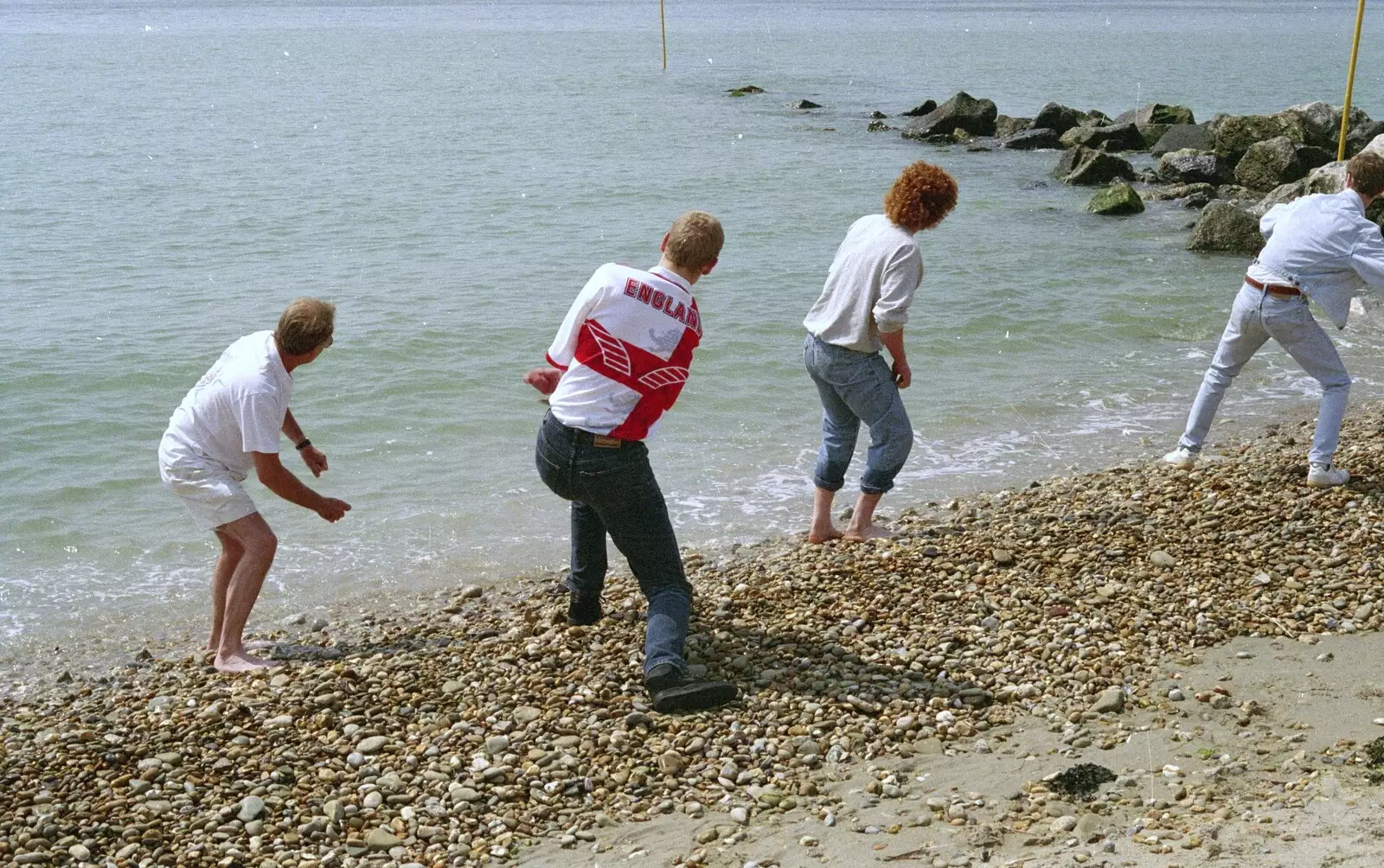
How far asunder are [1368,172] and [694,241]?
4044 millimetres

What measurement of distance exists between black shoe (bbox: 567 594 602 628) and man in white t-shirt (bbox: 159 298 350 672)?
1.15m

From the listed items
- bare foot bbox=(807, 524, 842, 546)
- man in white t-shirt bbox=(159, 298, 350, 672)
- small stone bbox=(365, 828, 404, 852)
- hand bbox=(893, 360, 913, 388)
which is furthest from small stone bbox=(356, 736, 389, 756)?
hand bbox=(893, 360, 913, 388)

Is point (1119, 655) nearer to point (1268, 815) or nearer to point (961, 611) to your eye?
point (961, 611)

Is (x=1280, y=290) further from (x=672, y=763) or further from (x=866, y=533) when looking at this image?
(x=672, y=763)

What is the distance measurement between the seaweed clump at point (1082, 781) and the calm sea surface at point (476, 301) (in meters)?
4.28

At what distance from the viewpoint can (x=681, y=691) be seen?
5465 millimetres

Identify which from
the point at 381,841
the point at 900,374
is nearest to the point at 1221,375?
the point at 900,374

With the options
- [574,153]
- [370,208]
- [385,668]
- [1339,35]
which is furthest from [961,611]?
[1339,35]

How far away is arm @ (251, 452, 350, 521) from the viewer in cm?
587

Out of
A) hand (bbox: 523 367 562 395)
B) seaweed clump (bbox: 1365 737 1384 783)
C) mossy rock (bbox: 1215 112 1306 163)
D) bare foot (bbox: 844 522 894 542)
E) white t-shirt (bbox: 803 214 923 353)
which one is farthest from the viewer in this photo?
mossy rock (bbox: 1215 112 1306 163)

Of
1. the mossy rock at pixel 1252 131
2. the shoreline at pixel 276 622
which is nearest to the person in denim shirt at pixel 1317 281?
the shoreline at pixel 276 622

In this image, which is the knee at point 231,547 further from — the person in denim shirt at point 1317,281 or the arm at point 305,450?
the person in denim shirt at point 1317,281

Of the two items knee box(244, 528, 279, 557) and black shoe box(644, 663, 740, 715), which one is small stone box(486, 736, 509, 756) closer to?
black shoe box(644, 663, 740, 715)

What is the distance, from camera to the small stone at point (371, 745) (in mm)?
5281
